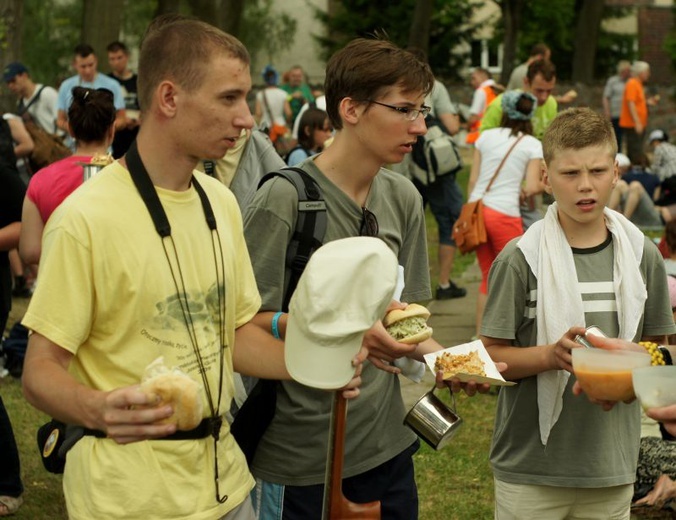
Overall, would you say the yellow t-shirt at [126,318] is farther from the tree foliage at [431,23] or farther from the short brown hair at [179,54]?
the tree foliage at [431,23]

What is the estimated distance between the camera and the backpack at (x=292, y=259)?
3965 millimetres

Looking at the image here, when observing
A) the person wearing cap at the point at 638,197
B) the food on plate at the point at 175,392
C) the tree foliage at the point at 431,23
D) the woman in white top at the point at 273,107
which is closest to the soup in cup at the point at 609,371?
the food on plate at the point at 175,392

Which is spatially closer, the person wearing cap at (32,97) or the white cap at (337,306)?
the white cap at (337,306)

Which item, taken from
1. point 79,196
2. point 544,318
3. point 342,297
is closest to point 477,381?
point 544,318

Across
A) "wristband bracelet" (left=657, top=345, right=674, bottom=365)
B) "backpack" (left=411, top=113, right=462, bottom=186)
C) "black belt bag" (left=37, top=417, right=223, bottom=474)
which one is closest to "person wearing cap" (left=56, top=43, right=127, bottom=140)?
"backpack" (left=411, top=113, right=462, bottom=186)

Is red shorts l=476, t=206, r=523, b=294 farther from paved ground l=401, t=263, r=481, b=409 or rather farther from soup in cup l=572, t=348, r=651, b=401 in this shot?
soup in cup l=572, t=348, r=651, b=401

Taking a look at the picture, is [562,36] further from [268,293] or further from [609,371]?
[609,371]

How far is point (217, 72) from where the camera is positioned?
128 inches

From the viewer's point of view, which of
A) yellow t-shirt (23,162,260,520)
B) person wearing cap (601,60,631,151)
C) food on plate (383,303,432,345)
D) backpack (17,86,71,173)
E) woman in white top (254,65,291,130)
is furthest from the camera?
person wearing cap (601,60,631,151)

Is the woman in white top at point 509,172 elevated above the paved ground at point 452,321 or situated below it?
above

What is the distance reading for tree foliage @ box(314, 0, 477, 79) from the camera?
45.1 metres

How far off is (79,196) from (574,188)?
189 cm

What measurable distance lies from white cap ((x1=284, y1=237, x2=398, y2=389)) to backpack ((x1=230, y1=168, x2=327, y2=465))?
3.53 ft

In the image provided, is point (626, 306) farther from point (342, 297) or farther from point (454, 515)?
point (454, 515)
